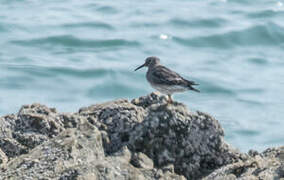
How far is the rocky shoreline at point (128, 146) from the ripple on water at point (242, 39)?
19.3 meters

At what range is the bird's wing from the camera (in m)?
11.7

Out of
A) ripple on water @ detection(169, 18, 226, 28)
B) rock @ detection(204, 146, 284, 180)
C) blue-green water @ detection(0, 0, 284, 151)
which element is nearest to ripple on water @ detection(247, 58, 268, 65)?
blue-green water @ detection(0, 0, 284, 151)

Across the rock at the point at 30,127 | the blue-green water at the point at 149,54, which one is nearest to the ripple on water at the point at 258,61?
the blue-green water at the point at 149,54

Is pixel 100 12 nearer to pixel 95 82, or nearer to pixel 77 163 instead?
pixel 95 82

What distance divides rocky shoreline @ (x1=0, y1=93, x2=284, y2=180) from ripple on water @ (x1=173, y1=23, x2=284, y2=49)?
A: 63.4 feet

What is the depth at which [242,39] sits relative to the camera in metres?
28.8

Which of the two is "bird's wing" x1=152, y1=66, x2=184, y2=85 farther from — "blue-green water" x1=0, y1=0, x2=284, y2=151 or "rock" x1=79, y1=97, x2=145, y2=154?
"blue-green water" x1=0, y1=0, x2=284, y2=151

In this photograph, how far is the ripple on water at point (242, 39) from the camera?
1113 inches

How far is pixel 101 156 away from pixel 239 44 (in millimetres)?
21708

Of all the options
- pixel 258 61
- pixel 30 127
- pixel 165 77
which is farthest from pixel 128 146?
pixel 258 61

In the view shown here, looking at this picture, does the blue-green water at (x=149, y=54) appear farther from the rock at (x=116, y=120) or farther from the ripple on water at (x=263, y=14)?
the rock at (x=116, y=120)

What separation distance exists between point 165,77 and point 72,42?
15.9 m

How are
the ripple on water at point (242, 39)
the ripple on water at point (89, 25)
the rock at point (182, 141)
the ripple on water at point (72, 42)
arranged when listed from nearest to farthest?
the rock at point (182, 141)
the ripple on water at point (72, 42)
the ripple on water at point (242, 39)
the ripple on water at point (89, 25)

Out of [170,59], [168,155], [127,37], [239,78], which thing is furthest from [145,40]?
[168,155]
